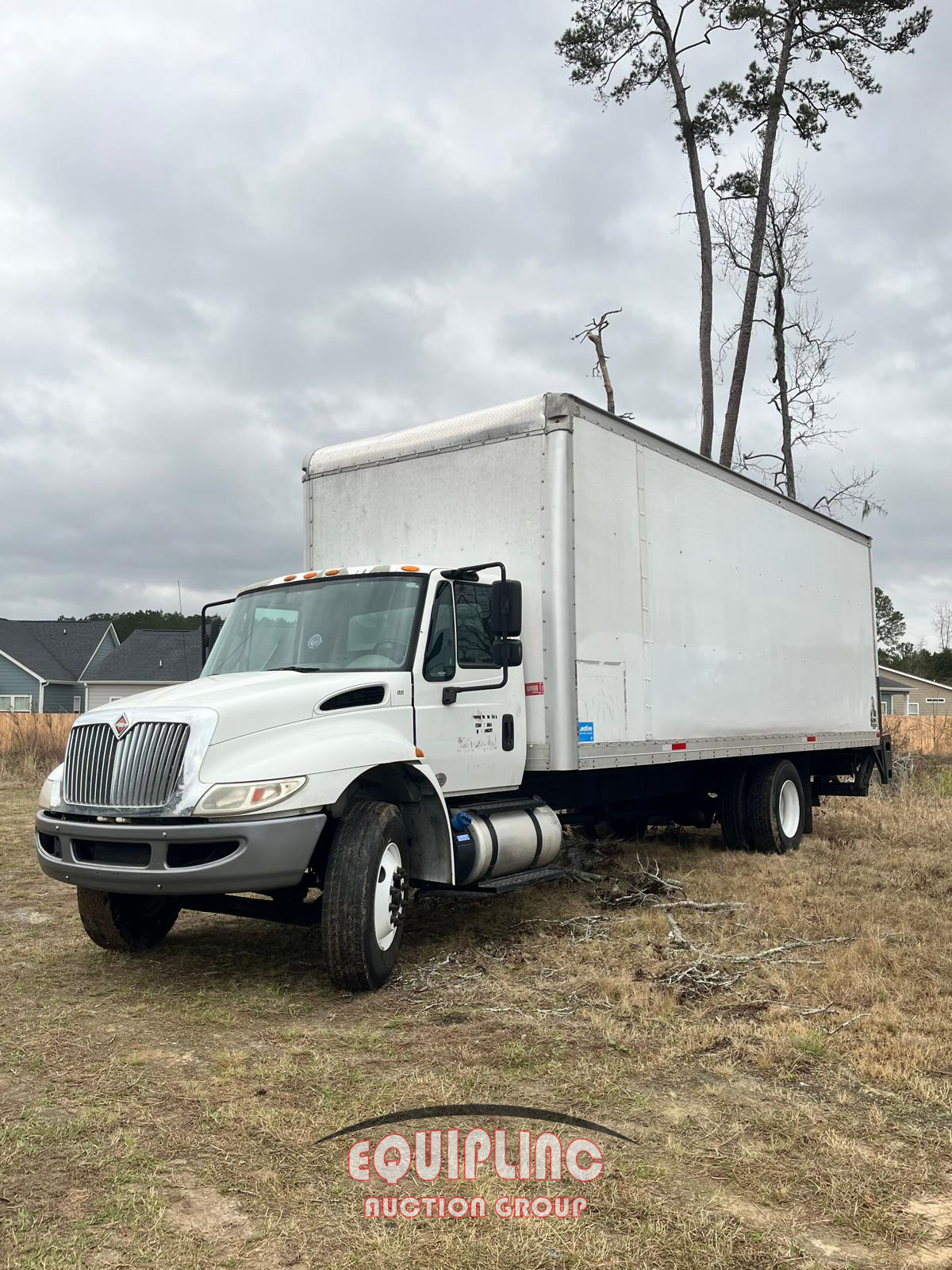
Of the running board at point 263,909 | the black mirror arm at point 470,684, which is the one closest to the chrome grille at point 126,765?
the running board at point 263,909

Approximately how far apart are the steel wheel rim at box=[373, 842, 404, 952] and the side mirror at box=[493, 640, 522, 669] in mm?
1507

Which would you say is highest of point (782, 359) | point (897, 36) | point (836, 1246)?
point (897, 36)

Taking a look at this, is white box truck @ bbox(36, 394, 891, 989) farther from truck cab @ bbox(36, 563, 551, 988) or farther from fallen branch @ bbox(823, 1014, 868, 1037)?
fallen branch @ bbox(823, 1014, 868, 1037)

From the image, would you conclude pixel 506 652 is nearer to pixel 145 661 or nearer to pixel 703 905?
pixel 703 905

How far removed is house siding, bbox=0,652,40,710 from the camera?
48.7 metres

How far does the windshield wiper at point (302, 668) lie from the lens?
6607 mm

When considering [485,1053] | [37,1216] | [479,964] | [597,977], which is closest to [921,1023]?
[597,977]

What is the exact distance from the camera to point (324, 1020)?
18.0 ft

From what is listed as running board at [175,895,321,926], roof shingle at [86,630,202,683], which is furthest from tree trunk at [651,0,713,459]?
roof shingle at [86,630,202,683]

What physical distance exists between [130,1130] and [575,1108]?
170 centimetres

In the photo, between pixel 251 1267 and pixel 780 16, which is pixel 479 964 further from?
pixel 780 16

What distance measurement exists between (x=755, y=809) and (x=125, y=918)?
21.0ft
